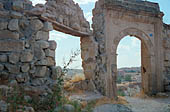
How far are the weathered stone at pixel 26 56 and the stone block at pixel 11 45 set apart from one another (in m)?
0.12

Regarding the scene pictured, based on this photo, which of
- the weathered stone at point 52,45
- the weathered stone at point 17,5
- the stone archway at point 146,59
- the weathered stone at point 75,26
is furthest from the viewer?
the stone archway at point 146,59

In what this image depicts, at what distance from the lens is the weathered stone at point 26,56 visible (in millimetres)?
4211

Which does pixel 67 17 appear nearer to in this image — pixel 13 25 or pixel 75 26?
pixel 75 26

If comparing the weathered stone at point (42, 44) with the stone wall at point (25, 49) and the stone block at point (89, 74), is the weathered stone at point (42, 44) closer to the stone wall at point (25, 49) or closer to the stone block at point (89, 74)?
the stone wall at point (25, 49)

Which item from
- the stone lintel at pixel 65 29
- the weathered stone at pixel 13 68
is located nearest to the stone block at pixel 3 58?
the weathered stone at pixel 13 68

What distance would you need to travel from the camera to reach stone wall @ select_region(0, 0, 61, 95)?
412 cm

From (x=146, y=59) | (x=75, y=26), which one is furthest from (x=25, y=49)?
(x=146, y=59)

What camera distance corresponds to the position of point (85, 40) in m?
7.96

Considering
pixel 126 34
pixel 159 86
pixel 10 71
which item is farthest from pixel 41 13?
pixel 159 86

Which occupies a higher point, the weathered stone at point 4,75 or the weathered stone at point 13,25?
the weathered stone at point 13,25

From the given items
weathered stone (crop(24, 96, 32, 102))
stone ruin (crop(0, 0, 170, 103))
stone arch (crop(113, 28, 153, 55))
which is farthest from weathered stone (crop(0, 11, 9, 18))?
stone arch (crop(113, 28, 153, 55))

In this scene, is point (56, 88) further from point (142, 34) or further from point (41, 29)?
point (142, 34)

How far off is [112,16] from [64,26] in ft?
8.51

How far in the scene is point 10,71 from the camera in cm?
408
